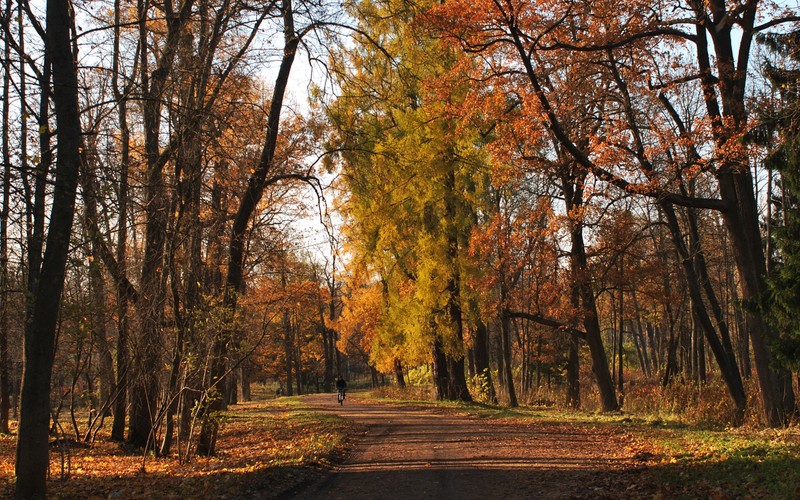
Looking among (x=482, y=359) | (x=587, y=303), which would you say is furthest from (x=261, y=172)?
(x=482, y=359)

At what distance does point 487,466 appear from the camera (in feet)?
29.6

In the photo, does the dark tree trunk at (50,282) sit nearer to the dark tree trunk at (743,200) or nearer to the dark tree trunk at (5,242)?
the dark tree trunk at (5,242)

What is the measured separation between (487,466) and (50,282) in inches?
258

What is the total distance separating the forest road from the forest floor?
2 centimetres

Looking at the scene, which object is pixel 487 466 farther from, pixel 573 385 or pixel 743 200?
pixel 573 385

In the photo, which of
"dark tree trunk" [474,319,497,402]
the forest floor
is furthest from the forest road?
"dark tree trunk" [474,319,497,402]

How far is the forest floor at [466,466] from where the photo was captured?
23.6 feet

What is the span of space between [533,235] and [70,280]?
12305 mm

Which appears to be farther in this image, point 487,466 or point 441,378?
point 441,378

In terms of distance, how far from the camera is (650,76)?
13.9 meters

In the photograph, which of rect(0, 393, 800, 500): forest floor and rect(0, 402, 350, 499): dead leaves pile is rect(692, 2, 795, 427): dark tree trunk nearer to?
rect(0, 393, 800, 500): forest floor

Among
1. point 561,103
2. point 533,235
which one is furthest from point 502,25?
point 533,235

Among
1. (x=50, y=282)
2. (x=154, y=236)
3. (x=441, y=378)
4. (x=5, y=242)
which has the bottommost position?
(x=441, y=378)

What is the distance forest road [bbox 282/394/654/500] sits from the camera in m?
7.32
